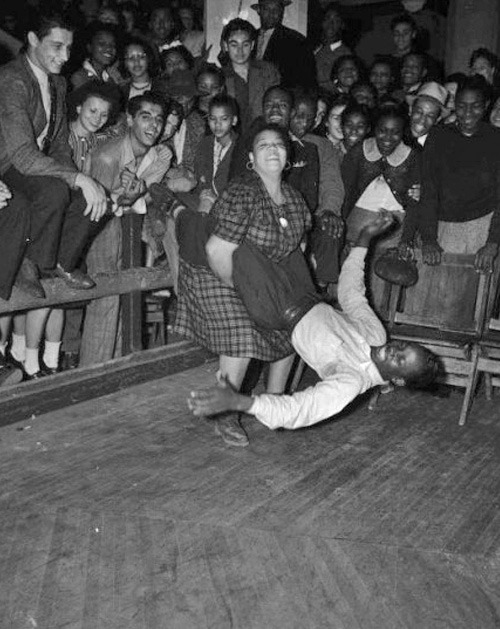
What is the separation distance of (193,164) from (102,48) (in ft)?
5.12

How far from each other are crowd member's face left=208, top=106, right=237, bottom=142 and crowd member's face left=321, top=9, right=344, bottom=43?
3536 mm

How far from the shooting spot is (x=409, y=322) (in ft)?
17.7

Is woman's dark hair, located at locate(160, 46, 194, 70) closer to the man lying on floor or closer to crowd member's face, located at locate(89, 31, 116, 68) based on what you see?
crowd member's face, located at locate(89, 31, 116, 68)

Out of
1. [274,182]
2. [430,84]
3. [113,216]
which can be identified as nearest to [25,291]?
[113,216]

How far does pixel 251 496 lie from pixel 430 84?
4266mm

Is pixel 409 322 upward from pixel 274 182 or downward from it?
downward

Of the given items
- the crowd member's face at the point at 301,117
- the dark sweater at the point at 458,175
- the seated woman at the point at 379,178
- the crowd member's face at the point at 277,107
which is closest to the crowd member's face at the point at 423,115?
the seated woman at the point at 379,178

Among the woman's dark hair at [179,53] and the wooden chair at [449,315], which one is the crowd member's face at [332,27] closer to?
the woman's dark hair at [179,53]

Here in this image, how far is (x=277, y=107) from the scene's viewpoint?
5.12 meters

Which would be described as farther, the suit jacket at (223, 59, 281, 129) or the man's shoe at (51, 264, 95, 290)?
the suit jacket at (223, 59, 281, 129)

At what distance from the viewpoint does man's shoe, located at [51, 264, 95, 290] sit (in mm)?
4281

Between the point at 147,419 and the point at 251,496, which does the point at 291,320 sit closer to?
the point at 251,496

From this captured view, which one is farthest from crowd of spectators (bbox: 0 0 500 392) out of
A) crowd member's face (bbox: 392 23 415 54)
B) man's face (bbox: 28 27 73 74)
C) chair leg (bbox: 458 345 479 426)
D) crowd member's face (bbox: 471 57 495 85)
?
crowd member's face (bbox: 392 23 415 54)

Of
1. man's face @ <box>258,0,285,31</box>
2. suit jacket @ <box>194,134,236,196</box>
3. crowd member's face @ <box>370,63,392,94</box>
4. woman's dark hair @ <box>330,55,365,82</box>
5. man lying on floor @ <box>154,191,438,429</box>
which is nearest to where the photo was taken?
man lying on floor @ <box>154,191,438,429</box>
